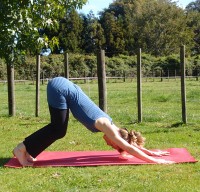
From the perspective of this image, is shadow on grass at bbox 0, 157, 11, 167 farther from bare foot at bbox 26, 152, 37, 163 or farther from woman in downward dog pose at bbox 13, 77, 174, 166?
bare foot at bbox 26, 152, 37, 163

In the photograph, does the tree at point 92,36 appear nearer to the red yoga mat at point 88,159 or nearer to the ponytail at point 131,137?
the red yoga mat at point 88,159

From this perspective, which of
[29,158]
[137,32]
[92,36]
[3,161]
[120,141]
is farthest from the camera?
[92,36]

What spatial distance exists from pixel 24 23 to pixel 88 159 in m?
3.81

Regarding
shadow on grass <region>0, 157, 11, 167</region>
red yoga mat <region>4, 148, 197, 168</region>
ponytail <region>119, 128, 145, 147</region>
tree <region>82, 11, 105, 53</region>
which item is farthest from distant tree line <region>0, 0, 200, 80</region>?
ponytail <region>119, 128, 145, 147</region>

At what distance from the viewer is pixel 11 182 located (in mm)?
5660

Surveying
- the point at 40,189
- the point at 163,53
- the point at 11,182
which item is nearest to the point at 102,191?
the point at 40,189

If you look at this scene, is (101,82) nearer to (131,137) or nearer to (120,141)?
(131,137)

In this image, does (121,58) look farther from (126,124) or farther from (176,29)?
(126,124)

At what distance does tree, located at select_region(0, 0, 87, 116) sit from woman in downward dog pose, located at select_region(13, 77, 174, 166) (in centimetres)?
284

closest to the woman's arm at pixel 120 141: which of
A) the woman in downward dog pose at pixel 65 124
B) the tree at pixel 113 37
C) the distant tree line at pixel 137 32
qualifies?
the woman in downward dog pose at pixel 65 124

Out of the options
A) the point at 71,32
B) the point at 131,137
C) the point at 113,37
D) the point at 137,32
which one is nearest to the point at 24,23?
the point at 131,137

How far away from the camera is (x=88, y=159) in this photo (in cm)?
693

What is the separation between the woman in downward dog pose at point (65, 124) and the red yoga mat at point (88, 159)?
0.15 m

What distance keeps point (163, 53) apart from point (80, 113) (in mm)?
60898
